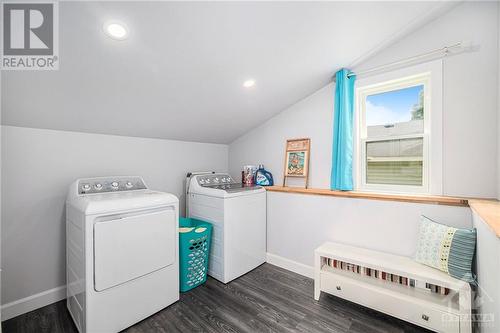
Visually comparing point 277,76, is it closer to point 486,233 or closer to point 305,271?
point 486,233

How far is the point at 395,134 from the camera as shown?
6.75 feet

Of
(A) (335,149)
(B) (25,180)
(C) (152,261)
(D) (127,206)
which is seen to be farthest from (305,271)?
(B) (25,180)

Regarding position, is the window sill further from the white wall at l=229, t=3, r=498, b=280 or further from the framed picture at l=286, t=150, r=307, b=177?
the framed picture at l=286, t=150, r=307, b=177

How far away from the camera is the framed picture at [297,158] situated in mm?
2492

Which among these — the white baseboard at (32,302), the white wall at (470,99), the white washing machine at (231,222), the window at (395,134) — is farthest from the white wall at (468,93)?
the white baseboard at (32,302)

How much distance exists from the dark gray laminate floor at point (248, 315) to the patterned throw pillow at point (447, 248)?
1.72 feet

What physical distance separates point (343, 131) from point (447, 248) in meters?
1.22

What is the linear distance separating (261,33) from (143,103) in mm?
1160

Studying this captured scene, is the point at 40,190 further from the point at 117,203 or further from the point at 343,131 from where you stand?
the point at 343,131

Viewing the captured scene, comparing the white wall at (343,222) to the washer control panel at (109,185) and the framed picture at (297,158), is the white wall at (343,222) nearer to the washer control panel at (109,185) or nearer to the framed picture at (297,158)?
the framed picture at (297,158)

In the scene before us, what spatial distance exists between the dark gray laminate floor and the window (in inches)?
45.7

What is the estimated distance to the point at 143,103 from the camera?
186cm

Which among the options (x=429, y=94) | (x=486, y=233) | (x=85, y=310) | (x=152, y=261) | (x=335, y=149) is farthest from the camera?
(x=335, y=149)

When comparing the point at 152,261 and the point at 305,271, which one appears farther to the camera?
the point at 305,271
